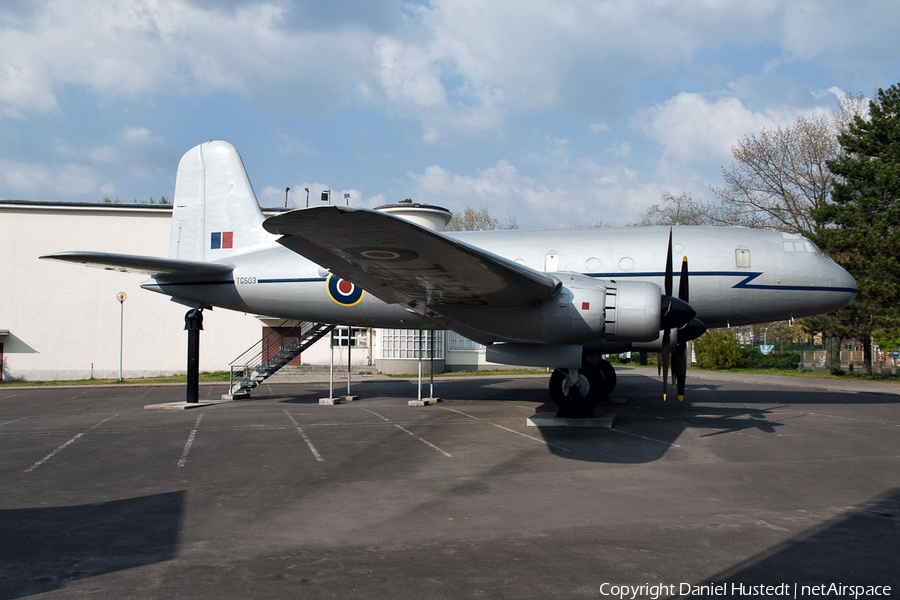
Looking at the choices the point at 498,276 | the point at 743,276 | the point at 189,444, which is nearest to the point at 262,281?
the point at 189,444

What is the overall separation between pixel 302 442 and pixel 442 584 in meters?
6.98

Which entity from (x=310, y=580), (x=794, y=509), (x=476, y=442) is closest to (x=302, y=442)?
(x=476, y=442)

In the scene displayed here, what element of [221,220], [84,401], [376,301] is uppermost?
[221,220]

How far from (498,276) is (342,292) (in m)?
6.76

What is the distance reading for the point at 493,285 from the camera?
9617mm

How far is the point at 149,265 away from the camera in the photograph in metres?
14.6

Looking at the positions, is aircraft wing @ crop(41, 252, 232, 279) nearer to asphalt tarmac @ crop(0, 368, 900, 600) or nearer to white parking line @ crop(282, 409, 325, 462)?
asphalt tarmac @ crop(0, 368, 900, 600)

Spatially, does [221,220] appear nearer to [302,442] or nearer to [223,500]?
[302,442]

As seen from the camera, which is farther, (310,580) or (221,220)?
(221,220)

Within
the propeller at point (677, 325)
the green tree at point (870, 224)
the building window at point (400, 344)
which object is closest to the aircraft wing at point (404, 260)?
the propeller at point (677, 325)

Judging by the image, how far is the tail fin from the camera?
649 inches

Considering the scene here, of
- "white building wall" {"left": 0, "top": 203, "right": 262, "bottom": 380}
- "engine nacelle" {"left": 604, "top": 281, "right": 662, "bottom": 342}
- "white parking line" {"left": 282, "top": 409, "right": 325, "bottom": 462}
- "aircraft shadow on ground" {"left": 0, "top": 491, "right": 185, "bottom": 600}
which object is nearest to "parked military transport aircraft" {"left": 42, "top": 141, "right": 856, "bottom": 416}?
"engine nacelle" {"left": 604, "top": 281, "right": 662, "bottom": 342}

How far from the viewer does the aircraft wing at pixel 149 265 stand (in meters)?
13.6

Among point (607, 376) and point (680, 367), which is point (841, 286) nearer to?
point (680, 367)
